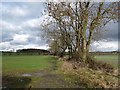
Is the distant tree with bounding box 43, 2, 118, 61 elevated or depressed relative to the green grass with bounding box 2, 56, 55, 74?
elevated

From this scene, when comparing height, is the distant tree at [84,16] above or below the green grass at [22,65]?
above

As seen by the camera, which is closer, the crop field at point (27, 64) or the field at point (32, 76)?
the field at point (32, 76)

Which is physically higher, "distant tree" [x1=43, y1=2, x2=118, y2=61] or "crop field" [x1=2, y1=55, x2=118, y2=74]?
"distant tree" [x1=43, y1=2, x2=118, y2=61]

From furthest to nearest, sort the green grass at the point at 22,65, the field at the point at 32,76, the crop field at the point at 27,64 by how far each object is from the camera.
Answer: the crop field at the point at 27,64 < the green grass at the point at 22,65 < the field at the point at 32,76

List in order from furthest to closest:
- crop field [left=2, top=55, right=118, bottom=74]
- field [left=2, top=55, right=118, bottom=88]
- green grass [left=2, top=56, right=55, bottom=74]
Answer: crop field [left=2, top=55, right=118, bottom=74] < green grass [left=2, top=56, right=55, bottom=74] < field [left=2, top=55, right=118, bottom=88]

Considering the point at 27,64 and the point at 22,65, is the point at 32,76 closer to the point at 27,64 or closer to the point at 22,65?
the point at 22,65

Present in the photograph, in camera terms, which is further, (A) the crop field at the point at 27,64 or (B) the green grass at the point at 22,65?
(A) the crop field at the point at 27,64

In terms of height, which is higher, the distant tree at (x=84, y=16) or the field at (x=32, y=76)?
the distant tree at (x=84, y=16)

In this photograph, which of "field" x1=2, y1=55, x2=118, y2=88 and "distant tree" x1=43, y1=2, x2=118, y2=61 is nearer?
"field" x1=2, y1=55, x2=118, y2=88

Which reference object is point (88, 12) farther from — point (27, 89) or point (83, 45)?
point (27, 89)

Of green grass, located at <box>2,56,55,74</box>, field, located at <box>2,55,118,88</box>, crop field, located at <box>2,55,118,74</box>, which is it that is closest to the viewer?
field, located at <box>2,55,118,88</box>

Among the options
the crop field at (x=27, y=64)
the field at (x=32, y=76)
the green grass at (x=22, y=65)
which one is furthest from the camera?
the crop field at (x=27, y=64)

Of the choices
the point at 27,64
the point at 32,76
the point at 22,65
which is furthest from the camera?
the point at 27,64

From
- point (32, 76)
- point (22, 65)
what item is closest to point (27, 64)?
point (22, 65)
